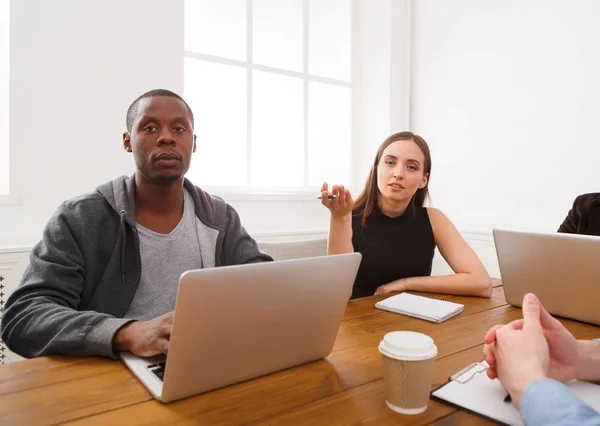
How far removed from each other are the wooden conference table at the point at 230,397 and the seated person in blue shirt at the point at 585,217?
4.32 ft

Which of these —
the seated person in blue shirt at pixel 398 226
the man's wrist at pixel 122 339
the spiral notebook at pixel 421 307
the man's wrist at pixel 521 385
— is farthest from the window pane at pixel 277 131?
the man's wrist at pixel 521 385

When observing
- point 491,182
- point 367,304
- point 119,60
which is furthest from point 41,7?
point 491,182

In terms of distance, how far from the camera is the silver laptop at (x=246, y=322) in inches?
25.0

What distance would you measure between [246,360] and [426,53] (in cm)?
313

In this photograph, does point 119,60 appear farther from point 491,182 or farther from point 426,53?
point 491,182

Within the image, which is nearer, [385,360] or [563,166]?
[385,360]

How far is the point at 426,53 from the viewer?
335 centimetres

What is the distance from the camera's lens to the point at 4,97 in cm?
215

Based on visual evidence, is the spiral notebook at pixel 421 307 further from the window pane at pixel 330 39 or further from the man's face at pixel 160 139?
the window pane at pixel 330 39

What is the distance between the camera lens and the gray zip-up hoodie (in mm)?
878

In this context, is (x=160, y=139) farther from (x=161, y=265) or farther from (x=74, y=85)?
(x=74, y=85)

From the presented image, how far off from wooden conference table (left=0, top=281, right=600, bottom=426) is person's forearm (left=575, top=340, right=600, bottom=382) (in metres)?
0.19

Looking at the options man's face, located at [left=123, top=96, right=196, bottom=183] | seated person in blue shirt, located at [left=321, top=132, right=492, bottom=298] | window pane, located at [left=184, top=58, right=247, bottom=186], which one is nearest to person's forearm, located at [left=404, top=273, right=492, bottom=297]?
seated person in blue shirt, located at [left=321, top=132, right=492, bottom=298]

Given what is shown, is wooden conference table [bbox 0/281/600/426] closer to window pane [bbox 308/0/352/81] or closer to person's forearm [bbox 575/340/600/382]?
person's forearm [bbox 575/340/600/382]
